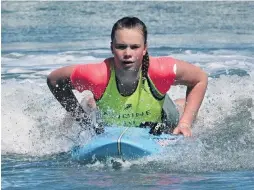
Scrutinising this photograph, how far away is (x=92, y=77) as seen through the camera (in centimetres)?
645

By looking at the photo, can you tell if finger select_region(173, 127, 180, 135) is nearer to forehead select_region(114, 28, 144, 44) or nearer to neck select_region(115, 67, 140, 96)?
neck select_region(115, 67, 140, 96)

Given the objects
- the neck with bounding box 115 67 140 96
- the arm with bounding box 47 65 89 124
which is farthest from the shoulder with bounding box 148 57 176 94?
the arm with bounding box 47 65 89 124

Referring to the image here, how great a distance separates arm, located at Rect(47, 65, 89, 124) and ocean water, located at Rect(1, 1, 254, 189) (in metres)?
0.23

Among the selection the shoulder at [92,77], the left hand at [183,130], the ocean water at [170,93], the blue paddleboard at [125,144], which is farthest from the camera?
the shoulder at [92,77]

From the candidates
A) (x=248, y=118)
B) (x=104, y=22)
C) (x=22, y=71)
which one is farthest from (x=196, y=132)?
(x=104, y=22)

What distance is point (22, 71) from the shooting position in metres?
12.1

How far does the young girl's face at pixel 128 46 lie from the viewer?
6285mm

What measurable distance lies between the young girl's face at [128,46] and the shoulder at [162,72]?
0.19 m

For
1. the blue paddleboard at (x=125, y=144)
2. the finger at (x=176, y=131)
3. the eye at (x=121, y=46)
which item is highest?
the eye at (x=121, y=46)

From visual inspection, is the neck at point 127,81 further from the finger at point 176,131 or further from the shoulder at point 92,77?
the finger at point 176,131

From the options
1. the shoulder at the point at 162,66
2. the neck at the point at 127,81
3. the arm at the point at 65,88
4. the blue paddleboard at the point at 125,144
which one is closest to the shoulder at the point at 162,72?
the shoulder at the point at 162,66

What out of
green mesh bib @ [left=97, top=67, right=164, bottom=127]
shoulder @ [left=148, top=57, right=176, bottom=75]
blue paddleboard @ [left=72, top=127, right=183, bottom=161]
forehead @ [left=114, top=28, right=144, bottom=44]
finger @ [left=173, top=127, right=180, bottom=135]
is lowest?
blue paddleboard @ [left=72, top=127, right=183, bottom=161]

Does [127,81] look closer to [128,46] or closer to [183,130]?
[128,46]

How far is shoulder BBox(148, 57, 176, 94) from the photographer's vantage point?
6484mm
